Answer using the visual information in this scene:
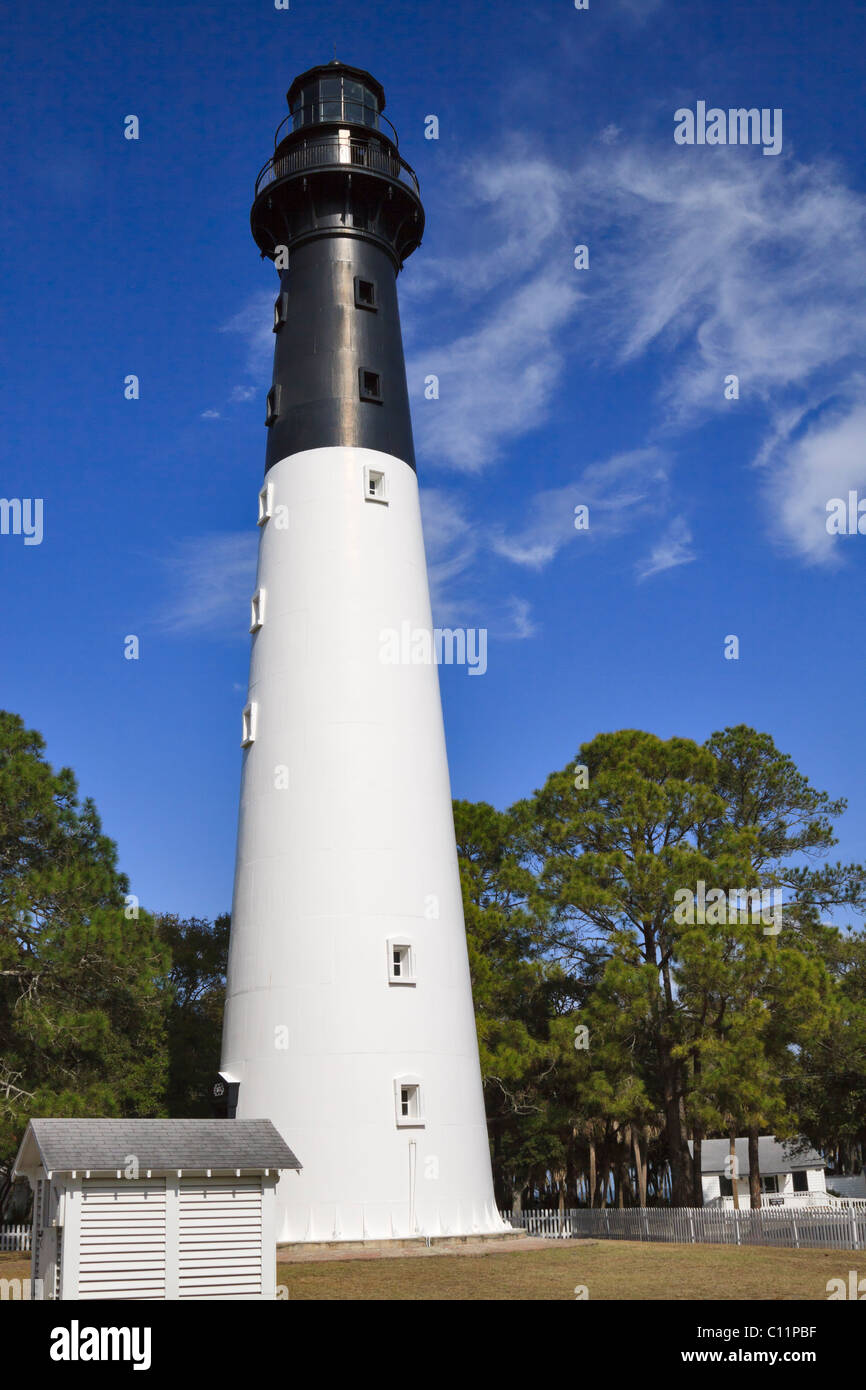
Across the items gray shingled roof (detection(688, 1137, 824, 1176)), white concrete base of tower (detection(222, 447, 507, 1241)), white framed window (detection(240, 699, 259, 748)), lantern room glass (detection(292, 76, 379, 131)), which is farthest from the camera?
gray shingled roof (detection(688, 1137, 824, 1176))

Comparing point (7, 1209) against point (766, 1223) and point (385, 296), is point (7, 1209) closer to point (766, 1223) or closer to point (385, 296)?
point (766, 1223)

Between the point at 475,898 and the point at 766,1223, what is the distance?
12.8 meters

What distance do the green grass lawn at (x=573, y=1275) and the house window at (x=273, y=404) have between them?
668 inches

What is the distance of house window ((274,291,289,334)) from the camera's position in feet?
88.6

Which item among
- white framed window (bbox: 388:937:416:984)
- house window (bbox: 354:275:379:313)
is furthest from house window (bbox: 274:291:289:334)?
white framed window (bbox: 388:937:416:984)

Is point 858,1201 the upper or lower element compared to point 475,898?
lower

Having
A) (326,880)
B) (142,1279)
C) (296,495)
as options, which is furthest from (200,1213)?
(296,495)

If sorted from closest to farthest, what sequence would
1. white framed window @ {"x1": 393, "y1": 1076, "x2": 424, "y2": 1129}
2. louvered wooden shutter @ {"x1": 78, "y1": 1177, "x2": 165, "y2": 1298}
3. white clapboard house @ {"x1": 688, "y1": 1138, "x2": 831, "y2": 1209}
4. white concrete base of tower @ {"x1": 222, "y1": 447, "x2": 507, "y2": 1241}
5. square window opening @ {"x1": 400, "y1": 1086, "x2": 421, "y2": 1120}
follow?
1. louvered wooden shutter @ {"x1": 78, "y1": 1177, "x2": 165, "y2": 1298}
2. white concrete base of tower @ {"x1": 222, "y1": 447, "x2": 507, "y2": 1241}
3. white framed window @ {"x1": 393, "y1": 1076, "x2": 424, "y2": 1129}
4. square window opening @ {"x1": 400, "y1": 1086, "x2": 421, "y2": 1120}
5. white clapboard house @ {"x1": 688, "y1": 1138, "x2": 831, "y2": 1209}

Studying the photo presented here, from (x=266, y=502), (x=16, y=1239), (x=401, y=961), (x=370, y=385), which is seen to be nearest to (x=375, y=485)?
(x=370, y=385)

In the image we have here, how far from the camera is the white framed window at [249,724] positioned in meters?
24.9

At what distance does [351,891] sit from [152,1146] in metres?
8.15

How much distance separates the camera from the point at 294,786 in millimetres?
23641

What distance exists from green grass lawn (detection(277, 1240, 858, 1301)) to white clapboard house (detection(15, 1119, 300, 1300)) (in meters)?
1.81

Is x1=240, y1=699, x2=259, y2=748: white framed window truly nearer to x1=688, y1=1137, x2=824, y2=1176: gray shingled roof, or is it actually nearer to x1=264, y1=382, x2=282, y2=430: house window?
x1=264, y1=382, x2=282, y2=430: house window
